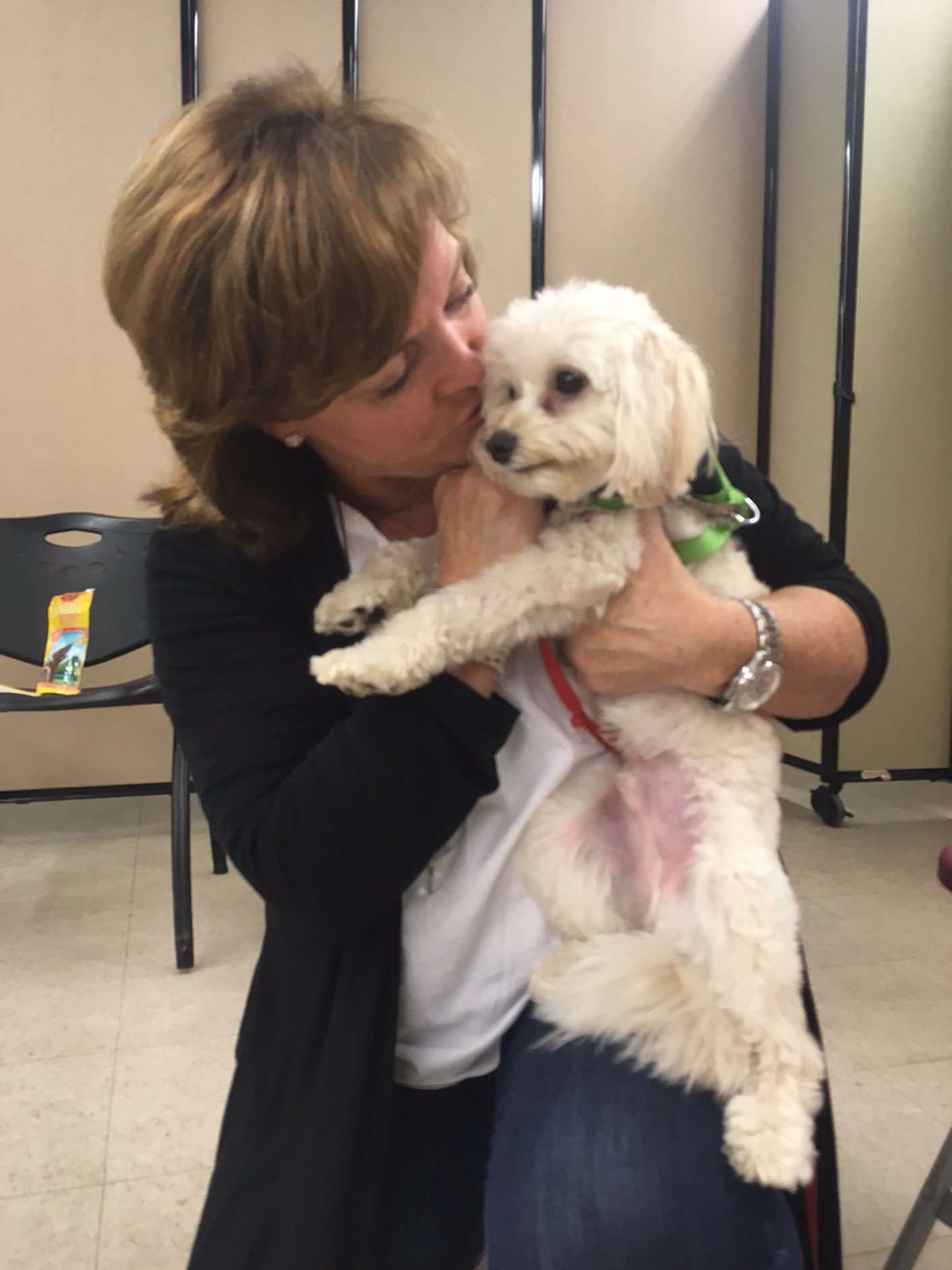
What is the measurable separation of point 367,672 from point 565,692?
0.70 feet

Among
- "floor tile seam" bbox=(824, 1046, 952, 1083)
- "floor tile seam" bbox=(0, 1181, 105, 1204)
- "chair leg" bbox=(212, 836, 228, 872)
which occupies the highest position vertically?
"floor tile seam" bbox=(824, 1046, 952, 1083)

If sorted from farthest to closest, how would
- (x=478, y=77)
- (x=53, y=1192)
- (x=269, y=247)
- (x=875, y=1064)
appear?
(x=478, y=77)
(x=875, y=1064)
(x=53, y=1192)
(x=269, y=247)

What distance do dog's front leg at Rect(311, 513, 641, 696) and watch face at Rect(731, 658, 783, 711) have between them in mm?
158

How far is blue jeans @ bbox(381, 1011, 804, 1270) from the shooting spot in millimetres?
721

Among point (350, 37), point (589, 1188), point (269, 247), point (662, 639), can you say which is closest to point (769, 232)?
point (350, 37)

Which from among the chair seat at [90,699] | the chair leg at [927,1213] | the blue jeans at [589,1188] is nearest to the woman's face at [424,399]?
the blue jeans at [589,1188]

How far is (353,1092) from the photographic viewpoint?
820 mm

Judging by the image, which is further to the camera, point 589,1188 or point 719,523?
point 719,523

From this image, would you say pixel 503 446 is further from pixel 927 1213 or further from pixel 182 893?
pixel 182 893

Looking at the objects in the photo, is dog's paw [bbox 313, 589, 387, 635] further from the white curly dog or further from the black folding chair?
the black folding chair

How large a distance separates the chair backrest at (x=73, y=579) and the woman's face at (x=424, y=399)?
4.65 ft

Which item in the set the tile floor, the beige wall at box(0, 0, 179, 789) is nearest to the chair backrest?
the beige wall at box(0, 0, 179, 789)

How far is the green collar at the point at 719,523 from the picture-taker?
40.5 inches

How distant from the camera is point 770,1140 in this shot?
0.76 m
